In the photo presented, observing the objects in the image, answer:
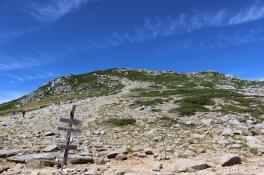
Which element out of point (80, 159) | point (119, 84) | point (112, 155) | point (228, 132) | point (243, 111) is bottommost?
point (80, 159)

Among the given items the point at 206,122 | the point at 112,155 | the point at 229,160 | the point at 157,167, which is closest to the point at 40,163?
the point at 112,155

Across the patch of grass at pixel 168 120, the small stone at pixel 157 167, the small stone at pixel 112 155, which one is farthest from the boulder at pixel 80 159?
the patch of grass at pixel 168 120

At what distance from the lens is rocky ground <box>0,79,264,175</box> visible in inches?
706


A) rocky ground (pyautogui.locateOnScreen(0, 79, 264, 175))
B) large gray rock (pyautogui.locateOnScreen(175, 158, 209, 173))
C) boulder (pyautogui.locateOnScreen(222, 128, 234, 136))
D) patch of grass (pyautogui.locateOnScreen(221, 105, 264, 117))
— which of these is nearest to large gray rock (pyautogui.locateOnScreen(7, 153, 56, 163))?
rocky ground (pyautogui.locateOnScreen(0, 79, 264, 175))

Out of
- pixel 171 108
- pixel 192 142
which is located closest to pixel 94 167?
pixel 192 142

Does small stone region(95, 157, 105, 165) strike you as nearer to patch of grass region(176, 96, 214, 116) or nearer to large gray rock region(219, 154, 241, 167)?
large gray rock region(219, 154, 241, 167)

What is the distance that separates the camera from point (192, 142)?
24.7 metres

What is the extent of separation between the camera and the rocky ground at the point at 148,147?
17938 mm

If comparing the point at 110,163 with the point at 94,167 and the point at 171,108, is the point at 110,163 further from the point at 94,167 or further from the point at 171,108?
the point at 171,108

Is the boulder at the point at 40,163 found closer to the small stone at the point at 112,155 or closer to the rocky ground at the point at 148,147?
the rocky ground at the point at 148,147

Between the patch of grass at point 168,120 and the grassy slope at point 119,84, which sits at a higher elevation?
the grassy slope at point 119,84

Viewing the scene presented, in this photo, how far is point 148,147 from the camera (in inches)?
923

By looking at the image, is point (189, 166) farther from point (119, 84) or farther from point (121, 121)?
point (119, 84)

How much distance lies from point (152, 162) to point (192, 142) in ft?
18.9
